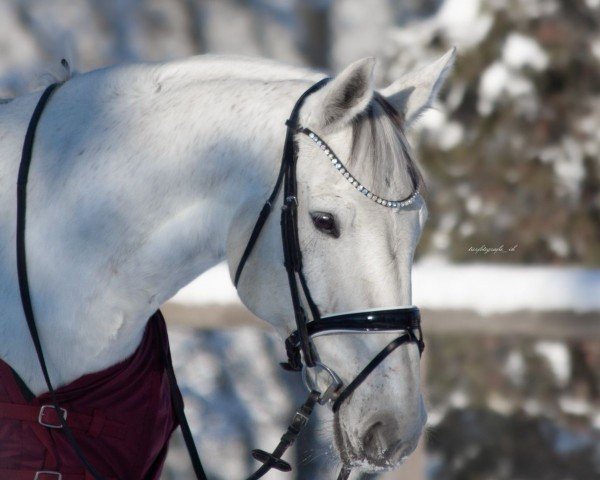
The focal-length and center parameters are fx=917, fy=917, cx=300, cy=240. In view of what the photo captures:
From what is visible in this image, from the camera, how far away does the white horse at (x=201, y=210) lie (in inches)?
69.0

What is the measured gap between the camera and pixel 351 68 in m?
1.70

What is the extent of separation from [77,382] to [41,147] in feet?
1.64

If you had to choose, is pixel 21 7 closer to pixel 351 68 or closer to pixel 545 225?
pixel 545 225

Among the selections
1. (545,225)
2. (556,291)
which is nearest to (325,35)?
(545,225)

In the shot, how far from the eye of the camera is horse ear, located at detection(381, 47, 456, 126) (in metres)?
1.96

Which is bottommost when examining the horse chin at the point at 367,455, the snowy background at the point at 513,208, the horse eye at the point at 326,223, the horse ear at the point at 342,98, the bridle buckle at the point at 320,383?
the snowy background at the point at 513,208

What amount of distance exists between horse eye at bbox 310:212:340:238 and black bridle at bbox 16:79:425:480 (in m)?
0.04

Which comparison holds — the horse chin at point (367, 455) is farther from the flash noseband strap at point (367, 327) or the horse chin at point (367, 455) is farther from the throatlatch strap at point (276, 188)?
the throatlatch strap at point (276, 188)

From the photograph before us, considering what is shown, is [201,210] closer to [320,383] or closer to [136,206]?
[136,206]

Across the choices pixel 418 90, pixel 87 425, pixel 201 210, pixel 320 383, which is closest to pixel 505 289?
pixel 418 90

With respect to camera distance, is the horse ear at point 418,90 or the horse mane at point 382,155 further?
the horse ear at point 418,90

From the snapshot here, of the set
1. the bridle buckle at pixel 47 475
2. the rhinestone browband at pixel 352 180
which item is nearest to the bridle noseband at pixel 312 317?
the rhinestone browband at pixel 352 180

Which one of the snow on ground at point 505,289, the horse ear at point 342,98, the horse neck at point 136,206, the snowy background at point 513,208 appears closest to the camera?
the horse ear at point 342,98

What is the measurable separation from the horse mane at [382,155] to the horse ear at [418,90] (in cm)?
13
